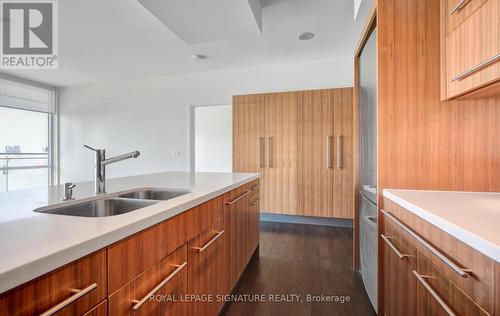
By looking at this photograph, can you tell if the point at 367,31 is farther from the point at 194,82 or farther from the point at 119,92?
the point at 119,92

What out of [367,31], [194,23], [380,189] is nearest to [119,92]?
[194,23]

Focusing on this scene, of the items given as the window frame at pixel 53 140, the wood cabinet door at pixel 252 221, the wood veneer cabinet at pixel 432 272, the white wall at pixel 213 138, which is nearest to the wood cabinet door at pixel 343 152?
the wood cabinet door at pixel 252 221

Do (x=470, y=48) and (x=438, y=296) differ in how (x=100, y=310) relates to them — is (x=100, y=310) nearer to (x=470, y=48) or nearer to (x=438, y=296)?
(x=438, y=296)

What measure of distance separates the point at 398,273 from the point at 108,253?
49.9 inches

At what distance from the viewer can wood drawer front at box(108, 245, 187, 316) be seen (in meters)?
0.69

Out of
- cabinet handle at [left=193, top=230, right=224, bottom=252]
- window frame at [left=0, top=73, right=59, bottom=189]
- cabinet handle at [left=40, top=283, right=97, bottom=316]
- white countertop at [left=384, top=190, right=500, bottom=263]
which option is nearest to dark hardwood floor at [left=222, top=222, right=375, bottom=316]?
cabinet handle at [left=193, top=230, right=224, bottom=252]

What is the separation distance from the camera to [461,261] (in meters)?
0.68

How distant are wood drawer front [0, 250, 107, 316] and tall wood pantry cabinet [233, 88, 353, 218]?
292 centimetres

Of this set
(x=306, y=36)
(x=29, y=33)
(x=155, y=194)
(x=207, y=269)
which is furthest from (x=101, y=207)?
(x=29, y=33)

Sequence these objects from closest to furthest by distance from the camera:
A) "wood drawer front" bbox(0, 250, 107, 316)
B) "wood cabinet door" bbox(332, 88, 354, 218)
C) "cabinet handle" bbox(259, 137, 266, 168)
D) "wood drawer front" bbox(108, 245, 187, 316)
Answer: "wood drawer front" bbox(0, 250, 107, 316) < "wood drawer front" bbox(108, 245, 187, 316) < "wood cabinet door" bbox(332, 88, 354, 218) < "cabinet handle" bbox(259, 137, 266, 168)

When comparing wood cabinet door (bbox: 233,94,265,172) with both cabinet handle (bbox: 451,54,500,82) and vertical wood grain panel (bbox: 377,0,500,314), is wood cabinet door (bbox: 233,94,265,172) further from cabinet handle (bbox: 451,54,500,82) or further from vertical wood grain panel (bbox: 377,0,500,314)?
cabinet handle (bbox: 451,54,500,82)

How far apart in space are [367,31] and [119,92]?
4.95 meters

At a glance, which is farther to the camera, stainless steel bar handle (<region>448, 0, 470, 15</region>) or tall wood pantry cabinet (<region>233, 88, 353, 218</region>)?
tall wood pantry cabinet (<region>233, 88, 353, 218</region>)

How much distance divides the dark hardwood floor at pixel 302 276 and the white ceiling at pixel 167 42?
2.43 metres
